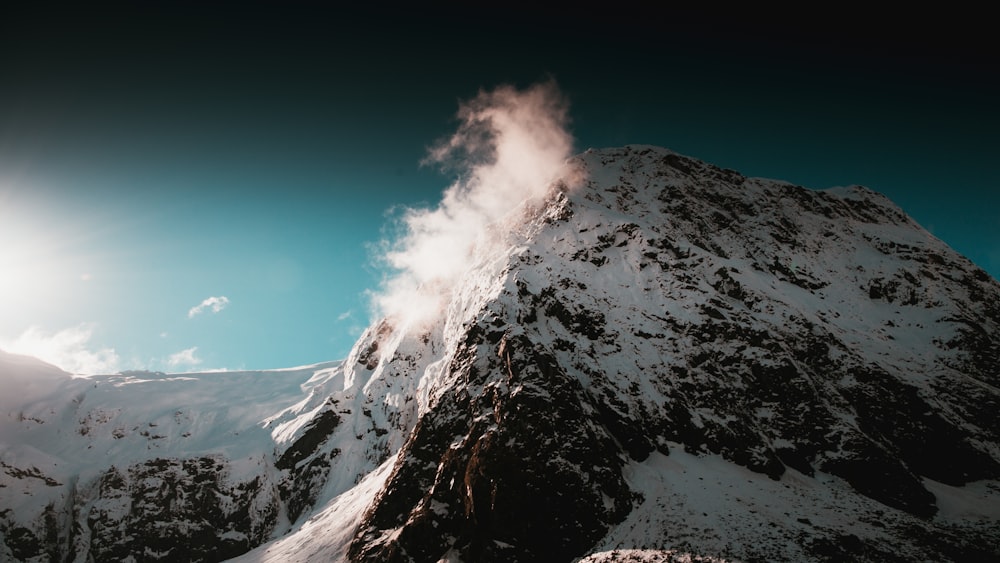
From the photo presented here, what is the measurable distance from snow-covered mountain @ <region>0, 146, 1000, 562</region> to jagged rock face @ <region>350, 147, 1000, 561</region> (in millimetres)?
226

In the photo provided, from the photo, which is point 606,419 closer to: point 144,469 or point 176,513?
point 176,513

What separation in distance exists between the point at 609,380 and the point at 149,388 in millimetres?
78932

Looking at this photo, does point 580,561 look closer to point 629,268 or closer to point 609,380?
point 609,380

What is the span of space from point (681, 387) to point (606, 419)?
8338 millimetres

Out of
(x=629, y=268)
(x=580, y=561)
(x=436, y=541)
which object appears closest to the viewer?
Result: (x=580, y=561)

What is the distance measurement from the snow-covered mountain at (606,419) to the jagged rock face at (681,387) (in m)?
0.23

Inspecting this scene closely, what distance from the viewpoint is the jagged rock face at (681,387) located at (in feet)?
97.3

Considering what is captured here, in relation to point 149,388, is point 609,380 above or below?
below

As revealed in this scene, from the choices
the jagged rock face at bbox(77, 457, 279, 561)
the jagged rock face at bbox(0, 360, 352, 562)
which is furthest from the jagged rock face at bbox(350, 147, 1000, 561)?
the jagged rock face at bbox(77, 457, 279, 561)

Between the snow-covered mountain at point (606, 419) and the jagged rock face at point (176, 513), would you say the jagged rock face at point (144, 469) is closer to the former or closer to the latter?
the jagged rock face at point (176, 513)

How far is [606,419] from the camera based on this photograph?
36.4 meters

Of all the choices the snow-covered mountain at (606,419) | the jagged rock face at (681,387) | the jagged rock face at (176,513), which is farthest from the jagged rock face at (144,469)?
the jagged rock face at (681,387)

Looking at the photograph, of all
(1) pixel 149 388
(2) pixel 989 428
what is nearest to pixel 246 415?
(1) pixel 149 388

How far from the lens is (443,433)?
36844mm
